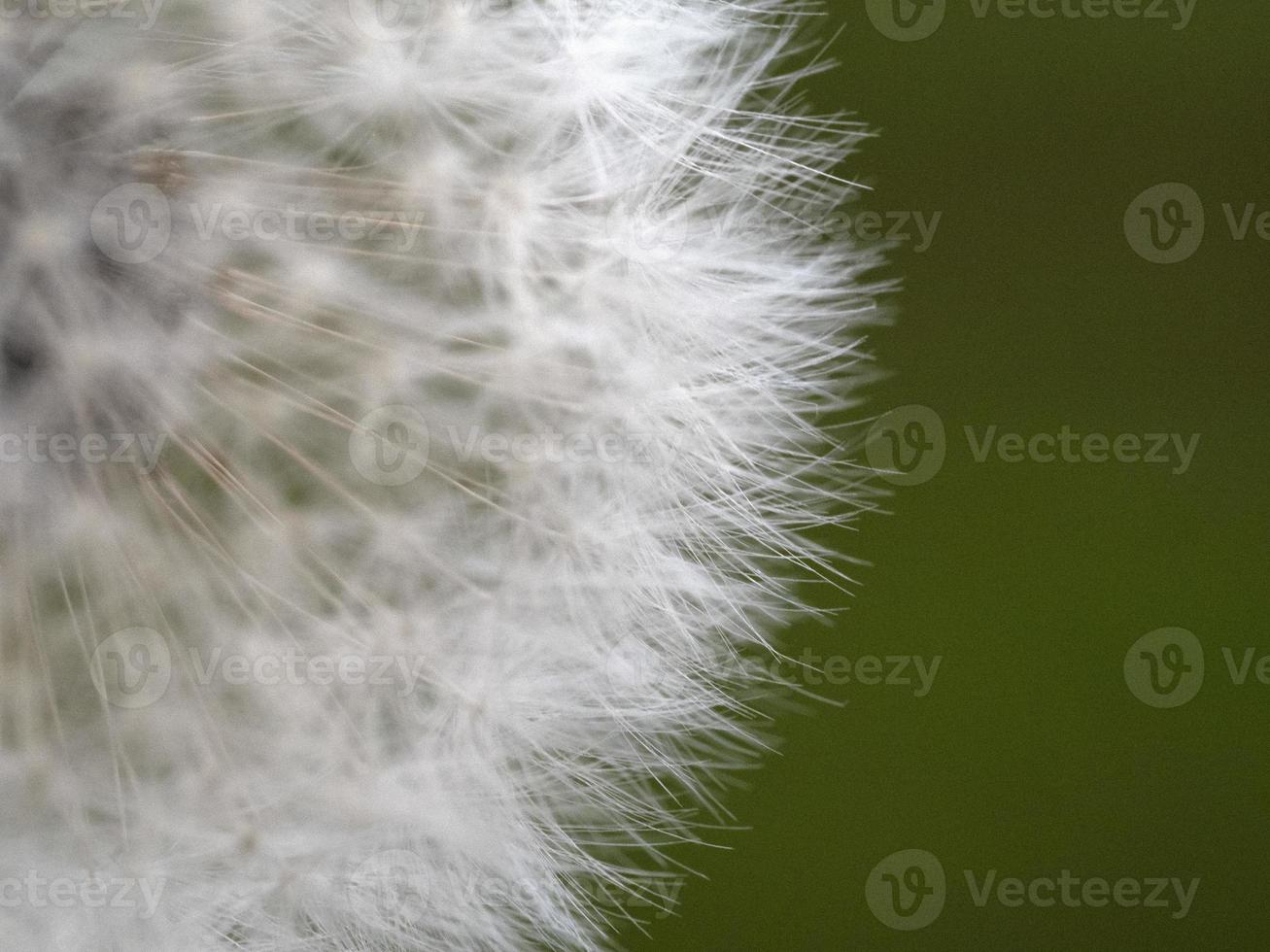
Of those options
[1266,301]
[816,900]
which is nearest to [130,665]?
[816,900]

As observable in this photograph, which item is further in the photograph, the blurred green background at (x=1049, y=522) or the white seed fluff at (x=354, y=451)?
the blurred green background at (x=1049, y=522)

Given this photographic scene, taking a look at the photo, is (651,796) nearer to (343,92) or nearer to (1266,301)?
(343,92)

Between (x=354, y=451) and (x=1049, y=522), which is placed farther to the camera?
(x=1049, y=522)

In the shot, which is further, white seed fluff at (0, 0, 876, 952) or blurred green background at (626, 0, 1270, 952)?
blurred green background at (626, 0, 1270, 952)
